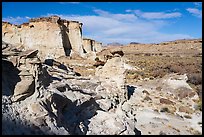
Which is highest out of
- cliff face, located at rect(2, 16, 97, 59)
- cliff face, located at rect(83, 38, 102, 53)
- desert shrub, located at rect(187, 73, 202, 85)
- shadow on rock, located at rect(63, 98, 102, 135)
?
cliff face, located at rect(2, 16, 97, 59)

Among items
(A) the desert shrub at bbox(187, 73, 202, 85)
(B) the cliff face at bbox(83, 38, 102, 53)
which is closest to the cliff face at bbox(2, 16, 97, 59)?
(B) the cliff face at bbox(83, 38, 102, 53)

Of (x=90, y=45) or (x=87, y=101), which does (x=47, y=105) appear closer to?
(x=87, y=101)

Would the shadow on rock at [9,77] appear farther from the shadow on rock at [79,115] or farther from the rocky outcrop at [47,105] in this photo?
the shadow on rock at [79,115]

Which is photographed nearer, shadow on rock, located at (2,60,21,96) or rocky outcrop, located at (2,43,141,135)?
rocky outcrop, located at (2,43,141,135)

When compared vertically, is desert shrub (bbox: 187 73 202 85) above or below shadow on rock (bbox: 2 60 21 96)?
below

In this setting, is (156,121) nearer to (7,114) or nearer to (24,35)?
(7,114)

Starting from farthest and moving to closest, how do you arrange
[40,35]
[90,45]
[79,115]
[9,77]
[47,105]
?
[90,45] < [40,35] < [79,115] < [47,105] < [9,77]

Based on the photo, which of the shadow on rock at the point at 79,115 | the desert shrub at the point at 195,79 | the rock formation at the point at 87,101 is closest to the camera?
the rock formation at the point at 87,101

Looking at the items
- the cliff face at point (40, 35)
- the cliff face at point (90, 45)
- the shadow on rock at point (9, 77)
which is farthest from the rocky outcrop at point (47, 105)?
the cliff face at point (90, 45)

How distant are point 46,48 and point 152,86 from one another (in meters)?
14.4

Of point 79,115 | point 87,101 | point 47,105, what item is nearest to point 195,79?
point 87,101

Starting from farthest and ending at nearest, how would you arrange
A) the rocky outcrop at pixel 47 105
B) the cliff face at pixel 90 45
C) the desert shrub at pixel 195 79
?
the cliff face at pixel 90 45 → the desert shrub at pixel 195 79 → the rocky outcrop at pixel 47 105

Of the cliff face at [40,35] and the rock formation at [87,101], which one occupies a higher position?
the cliff face at [40,35]

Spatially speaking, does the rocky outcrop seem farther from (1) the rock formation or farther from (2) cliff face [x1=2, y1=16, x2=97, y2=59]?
(2) cliff face [x1=2, y1=16, x2=97, y2=59]
